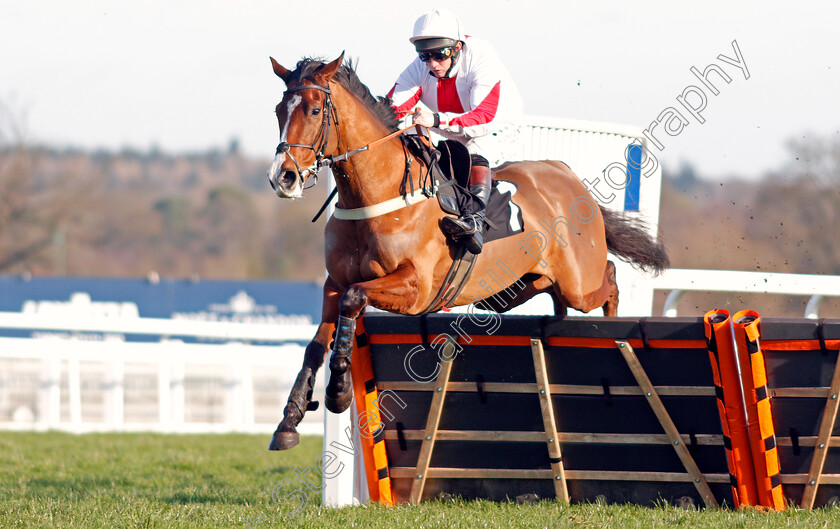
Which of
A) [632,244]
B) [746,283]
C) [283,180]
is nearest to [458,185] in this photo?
[283,180]

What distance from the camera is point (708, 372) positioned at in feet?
15.2

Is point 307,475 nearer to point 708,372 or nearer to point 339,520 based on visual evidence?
point 339,520

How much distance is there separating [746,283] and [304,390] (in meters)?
3.43

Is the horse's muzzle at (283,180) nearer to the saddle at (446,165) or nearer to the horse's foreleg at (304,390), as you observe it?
the horse's foreleg at (304,390)

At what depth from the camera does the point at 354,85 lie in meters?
4.80

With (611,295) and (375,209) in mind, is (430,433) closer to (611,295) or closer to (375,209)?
(375,209)

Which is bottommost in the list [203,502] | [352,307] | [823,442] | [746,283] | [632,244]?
[203,502]

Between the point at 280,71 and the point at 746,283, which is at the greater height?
the point at 280,71

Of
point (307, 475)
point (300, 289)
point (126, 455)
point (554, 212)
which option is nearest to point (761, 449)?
point (554, 212)

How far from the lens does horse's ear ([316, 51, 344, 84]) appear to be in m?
4.46

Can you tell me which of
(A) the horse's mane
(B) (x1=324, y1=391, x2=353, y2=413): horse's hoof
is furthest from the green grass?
(A) the horse's mane

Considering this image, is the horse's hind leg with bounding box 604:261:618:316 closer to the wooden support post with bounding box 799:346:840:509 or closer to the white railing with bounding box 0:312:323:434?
the wooden support post with bounding box 799:346:840:509

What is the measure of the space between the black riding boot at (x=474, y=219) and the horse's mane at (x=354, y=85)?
539 millimetres

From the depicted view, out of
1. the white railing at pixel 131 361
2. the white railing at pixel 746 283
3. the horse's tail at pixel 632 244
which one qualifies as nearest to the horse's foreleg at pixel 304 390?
the horse's tail at pixel 632 244
